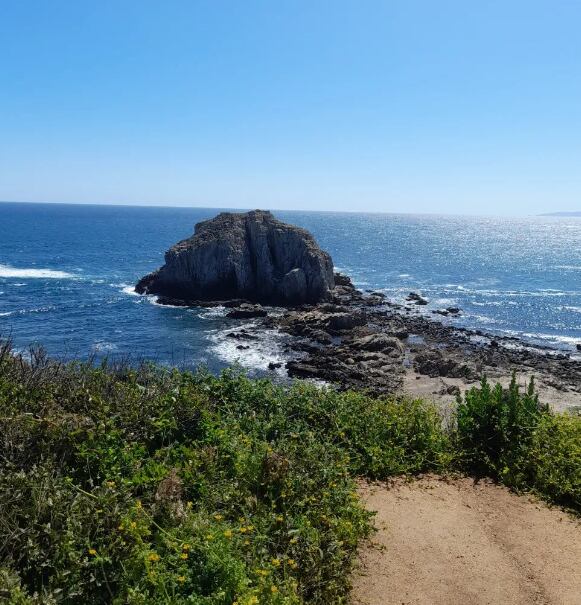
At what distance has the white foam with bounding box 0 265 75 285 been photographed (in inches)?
2721

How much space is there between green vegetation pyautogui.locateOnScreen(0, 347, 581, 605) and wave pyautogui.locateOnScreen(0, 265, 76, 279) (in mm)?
66287

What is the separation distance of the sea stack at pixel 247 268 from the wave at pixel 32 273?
63.3 ft

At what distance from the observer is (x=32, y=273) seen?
A: 235 feet

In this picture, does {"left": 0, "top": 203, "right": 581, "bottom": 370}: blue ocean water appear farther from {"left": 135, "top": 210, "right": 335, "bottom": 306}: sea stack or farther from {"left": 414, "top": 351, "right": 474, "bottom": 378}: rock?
{"left": 414, "top": 351, "right": 474, "bottom": 378}: rock

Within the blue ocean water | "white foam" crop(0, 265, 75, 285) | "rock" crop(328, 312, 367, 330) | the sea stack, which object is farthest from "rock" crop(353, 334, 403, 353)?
"white foam" crop(0, 265, 75, 285)

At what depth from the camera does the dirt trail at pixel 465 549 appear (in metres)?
6.98

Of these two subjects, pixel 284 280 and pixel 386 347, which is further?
pixel 284 280

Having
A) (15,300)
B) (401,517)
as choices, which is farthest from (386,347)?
(15,300)

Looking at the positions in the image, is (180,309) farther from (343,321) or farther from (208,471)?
(208,471)

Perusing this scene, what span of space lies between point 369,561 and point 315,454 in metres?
2.05

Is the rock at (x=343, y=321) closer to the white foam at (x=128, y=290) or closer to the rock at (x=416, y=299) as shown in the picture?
the rock at (x=416, y=299)

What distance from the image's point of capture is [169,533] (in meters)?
6.38

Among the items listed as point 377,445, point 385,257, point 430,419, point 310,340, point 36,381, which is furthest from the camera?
point 385,257

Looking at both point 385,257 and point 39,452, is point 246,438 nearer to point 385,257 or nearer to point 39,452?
point 39,452
